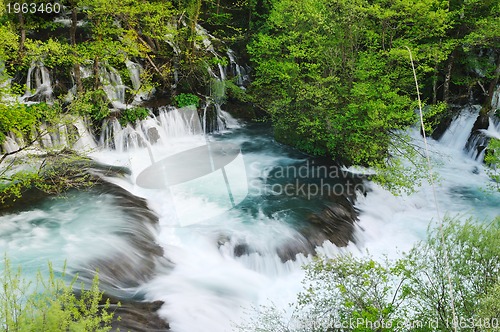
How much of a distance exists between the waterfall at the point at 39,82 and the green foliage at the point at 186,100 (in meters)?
5.84

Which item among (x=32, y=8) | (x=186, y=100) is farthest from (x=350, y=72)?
(x=32, y=8)

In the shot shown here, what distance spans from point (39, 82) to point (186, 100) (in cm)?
668

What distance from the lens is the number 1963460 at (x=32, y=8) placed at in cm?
1588

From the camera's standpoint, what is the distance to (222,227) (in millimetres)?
11734

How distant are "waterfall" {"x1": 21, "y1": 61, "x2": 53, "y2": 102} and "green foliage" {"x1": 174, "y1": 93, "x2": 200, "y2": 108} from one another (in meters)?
5.84

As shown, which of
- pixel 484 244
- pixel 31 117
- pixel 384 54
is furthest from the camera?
pixel 384 54

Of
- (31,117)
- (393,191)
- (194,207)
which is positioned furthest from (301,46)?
(31,117)

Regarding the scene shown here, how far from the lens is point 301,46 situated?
15.6 metres

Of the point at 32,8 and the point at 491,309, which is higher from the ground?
the point at 32,8

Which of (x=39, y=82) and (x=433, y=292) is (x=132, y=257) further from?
(x=39, y=82)

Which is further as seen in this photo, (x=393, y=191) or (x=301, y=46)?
(x=301, y=46)

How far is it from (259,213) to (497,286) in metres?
7.73

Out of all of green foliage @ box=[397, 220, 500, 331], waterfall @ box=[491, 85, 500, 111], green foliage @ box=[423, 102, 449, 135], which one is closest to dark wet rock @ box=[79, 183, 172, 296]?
green foliage @ box=[397, 220, 500, 331]

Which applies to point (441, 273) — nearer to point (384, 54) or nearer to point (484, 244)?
point (484, 244)
